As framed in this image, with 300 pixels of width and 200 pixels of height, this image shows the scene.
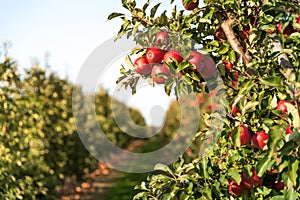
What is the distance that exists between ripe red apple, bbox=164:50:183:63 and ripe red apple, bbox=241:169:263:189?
638mm

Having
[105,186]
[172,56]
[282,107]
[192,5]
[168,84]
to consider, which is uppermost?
[105,186]

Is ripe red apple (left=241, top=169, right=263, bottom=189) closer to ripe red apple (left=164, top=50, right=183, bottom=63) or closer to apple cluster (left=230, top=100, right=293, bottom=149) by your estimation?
apple cluster (left=230, top=100, right=293, bottom=149)

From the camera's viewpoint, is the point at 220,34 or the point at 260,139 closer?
the point at 260,139

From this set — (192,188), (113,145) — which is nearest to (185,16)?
(192,188)

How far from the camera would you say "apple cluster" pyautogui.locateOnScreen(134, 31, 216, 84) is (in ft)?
6.74

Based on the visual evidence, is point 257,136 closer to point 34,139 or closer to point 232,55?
point 232,55

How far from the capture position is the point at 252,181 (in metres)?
2.05

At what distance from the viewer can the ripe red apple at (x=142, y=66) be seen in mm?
2162

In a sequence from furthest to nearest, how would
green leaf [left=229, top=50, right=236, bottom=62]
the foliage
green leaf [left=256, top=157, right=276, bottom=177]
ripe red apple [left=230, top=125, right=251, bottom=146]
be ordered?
1. the foliage
2. green leaf [left=229, top=50, right=236, bottom=62]
3. ripe red apple [left=230, top=125, right=251, bottom=146]
4. green leaf [left=256, top=157, right=276, bottom=177]

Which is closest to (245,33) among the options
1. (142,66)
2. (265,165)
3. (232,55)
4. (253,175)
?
(232,55)

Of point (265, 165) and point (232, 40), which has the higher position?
point (232, 40)

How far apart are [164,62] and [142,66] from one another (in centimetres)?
13

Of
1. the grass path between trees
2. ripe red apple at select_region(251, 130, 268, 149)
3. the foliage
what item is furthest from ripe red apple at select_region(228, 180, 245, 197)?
the grass path between trees

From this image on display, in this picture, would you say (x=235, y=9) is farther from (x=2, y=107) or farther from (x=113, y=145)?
(x=113, y=145)
